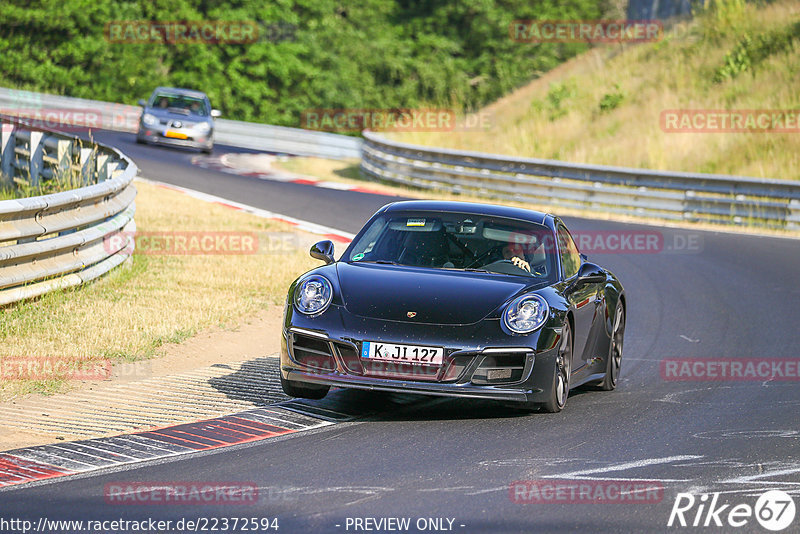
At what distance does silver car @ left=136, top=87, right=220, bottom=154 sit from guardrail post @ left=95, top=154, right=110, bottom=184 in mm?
16886

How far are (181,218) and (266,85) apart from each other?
135 feet

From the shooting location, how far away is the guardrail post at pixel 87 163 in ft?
52.5

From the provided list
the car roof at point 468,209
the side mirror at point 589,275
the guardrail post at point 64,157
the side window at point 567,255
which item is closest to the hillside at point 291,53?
the guardrail post at point 64,157

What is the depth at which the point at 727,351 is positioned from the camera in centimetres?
1089

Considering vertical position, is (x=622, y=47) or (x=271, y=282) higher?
(x=622, y=47)

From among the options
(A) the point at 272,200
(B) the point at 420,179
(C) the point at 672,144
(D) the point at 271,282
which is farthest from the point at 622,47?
(D) the point at 271,282

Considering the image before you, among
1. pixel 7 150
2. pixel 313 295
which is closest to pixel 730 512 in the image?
pixel 313 295

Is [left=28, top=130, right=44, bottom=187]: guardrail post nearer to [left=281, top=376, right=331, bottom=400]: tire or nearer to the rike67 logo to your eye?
[left=281, top=376, right=331, bottom=400]: tire

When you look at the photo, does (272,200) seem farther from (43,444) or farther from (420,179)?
(43,444)

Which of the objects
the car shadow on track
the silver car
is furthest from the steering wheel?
the silver car

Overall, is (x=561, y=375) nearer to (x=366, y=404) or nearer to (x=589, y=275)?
(x=589, y=275)

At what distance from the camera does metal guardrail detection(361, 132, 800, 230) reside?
76.1 ft

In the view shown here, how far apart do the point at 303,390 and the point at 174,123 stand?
26.1 meters

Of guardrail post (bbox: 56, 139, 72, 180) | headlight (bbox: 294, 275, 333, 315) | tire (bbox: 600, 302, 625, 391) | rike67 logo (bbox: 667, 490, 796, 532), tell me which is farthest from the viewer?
guardrail post (bbox: 56, 139, 72, 180)
